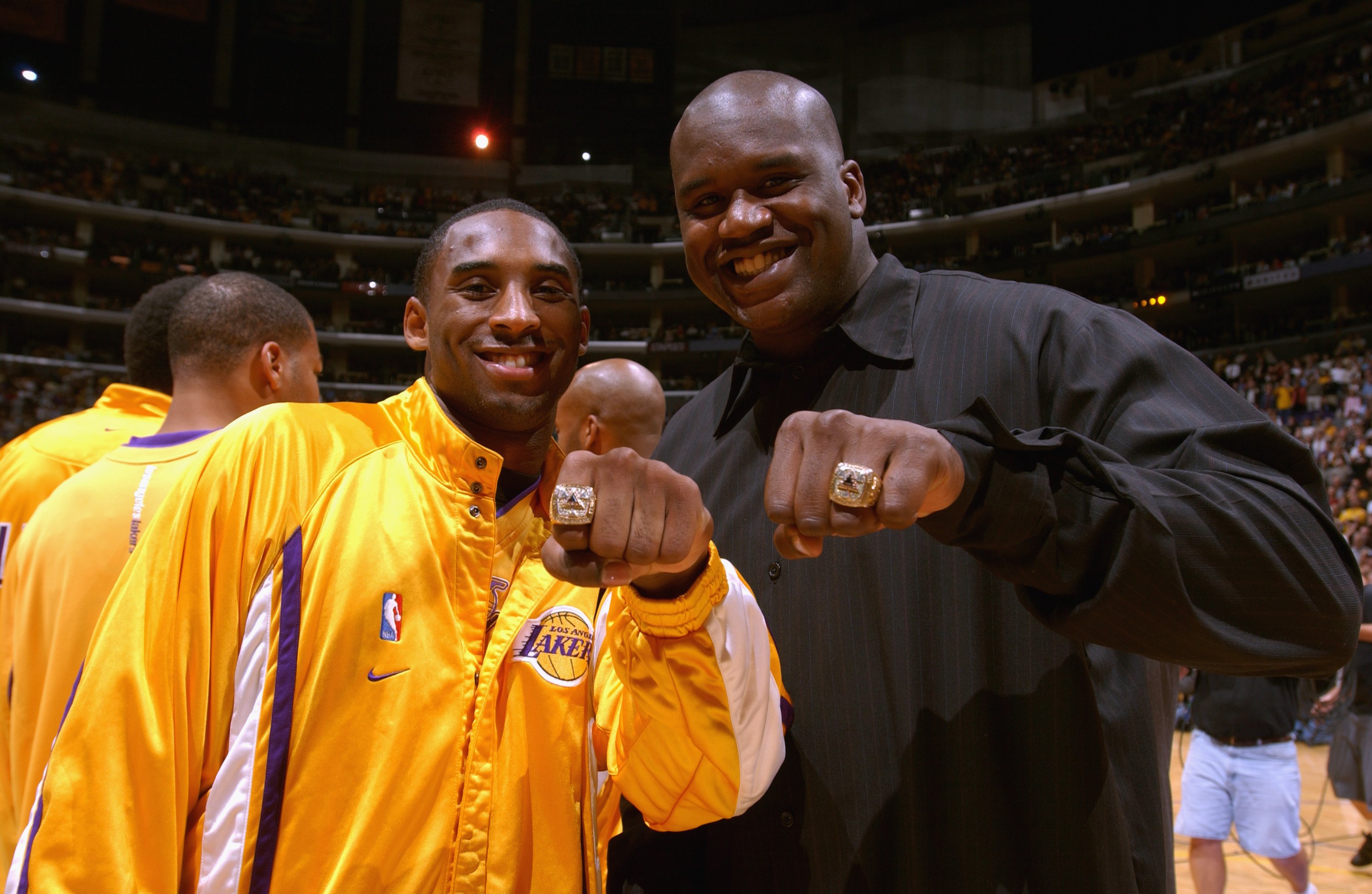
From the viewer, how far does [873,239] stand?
23.8 metres

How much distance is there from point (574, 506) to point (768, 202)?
0.97 meters

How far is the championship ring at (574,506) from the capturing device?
3.26 feet

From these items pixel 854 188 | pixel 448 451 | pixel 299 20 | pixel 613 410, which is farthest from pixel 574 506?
pixel 299 20

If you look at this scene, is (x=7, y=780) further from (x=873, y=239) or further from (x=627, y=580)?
(x=873, y=239)

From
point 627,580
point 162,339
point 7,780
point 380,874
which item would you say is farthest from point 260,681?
point 162,339

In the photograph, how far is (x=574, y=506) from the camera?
3.26 ft

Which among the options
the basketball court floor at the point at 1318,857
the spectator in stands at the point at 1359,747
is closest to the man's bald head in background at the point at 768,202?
the basketball court floor at the point at 1318,857

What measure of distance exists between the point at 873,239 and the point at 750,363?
901 inches

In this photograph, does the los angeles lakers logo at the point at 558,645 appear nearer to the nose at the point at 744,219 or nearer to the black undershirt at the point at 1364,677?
the nose at the point at 744,219

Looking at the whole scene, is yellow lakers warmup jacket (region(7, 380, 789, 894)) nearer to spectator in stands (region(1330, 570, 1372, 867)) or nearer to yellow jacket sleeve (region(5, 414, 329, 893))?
yellow jacket sleeve (region(5, 414, 329, 893))

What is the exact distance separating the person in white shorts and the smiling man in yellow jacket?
180 inches

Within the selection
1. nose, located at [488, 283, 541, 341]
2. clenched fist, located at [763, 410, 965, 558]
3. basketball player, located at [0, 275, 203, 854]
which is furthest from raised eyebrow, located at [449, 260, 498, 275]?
basketball player, located at [0, 275, 203, 854]

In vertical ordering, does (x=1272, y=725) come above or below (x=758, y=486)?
below

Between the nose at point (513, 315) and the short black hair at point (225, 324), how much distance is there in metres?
1.28
